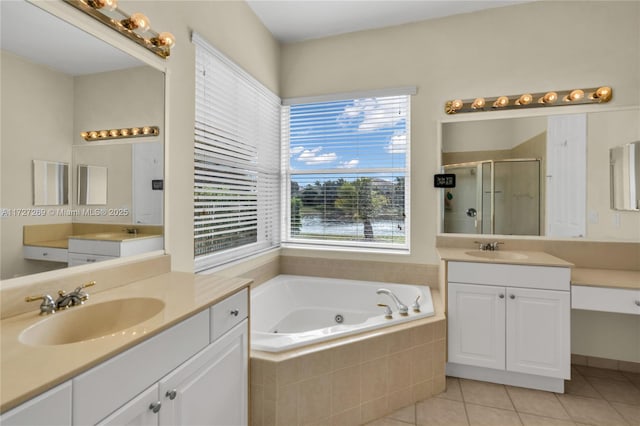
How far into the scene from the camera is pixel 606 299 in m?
1.96

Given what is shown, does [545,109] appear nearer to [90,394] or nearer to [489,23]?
[489,23]

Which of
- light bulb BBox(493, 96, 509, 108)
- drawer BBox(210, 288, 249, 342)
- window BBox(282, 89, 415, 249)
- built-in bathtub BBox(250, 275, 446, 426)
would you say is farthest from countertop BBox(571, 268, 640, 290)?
drawer BBox(210, 288, 249, 342)

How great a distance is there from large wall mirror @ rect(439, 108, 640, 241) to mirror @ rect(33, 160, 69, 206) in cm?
256

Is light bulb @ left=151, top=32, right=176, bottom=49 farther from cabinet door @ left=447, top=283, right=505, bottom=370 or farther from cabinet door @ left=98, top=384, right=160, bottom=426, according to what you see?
cabinet door @ left=447, top=283, right=505, bottom=370

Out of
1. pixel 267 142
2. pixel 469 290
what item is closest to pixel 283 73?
pixel 267 142

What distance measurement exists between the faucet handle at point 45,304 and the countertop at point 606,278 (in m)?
2.72

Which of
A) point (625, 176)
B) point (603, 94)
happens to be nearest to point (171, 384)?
point (625, 176)

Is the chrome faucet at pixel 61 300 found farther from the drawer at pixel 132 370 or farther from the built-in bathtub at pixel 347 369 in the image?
the built-in bathtub at pixel 347 369

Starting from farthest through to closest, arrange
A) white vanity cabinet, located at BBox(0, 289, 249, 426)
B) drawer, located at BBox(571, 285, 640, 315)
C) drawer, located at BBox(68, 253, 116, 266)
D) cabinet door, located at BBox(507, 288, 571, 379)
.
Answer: cabinet door, located at BBox(507, 288, 571, 379), drawer, located at BBox(571, 285, 640, 315), drawer, located at BBox(68, 253, 116, 266), white vanity cabinet, located at BBox(0, 289, 249, 426)

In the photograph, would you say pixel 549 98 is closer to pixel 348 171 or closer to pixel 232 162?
pixel 348 171

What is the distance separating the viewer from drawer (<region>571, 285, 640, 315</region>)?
1.91 metres

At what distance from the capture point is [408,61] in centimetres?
280

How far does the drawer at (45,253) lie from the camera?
45.8 inches

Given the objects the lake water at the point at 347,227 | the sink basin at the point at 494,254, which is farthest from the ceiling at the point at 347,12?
the sink basin at the point at 494,254
